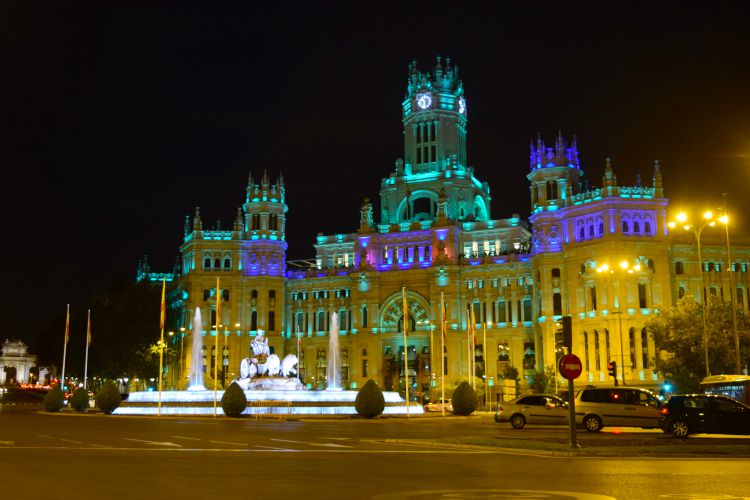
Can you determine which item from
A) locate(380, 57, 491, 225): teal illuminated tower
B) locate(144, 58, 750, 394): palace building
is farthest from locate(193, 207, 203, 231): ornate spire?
locate(380, 57, 491, 225): teal illuminated tower

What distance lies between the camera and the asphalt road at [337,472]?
15844 millimetres

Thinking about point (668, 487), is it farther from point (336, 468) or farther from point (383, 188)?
point (383, 188)

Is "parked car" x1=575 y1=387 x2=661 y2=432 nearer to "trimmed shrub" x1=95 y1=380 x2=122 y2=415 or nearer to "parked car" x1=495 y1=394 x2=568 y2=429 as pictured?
"parked car" x1=495 y1=394 x2=568 y2=429

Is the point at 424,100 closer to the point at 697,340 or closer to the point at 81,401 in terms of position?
the point at 697,340

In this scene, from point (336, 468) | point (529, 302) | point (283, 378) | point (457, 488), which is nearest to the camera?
point (457, 488)

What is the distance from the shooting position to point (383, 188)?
122m

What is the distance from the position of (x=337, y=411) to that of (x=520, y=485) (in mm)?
41394

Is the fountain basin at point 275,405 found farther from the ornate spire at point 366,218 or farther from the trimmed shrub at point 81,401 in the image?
the ornate spire at point 366,218

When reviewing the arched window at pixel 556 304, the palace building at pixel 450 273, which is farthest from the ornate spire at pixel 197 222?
the arched window at pixel 556 304

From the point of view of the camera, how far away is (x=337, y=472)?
1952cm

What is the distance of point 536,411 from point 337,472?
79.9 ft

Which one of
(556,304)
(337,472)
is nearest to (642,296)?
(556,304)

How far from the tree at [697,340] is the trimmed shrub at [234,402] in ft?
109

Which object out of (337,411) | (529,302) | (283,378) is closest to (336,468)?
(337,411)
